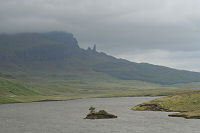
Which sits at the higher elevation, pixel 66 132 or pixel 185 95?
pixel 185 95

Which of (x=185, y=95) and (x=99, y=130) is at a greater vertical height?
(x=185, y=95)

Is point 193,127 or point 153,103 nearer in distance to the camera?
point 193,127

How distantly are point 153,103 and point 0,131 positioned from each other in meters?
102

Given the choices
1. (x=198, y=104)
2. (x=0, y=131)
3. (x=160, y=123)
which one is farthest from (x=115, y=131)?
(x=198, y=104)

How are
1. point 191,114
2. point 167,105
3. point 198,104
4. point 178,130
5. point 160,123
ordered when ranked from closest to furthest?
1. point 178,130
2. point 160,123
3. point 191,114
4. point 198,104
5. point 167,105

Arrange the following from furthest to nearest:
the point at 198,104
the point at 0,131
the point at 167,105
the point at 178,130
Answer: the point at 167,105, the point at 198,104, the point at 0,131, the point at 178,130

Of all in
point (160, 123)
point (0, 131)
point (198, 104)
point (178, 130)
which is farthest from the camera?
point (198, 104)

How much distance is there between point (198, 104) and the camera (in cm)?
16088

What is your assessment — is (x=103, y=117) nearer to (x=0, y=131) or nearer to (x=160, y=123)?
(x=160, y=123)

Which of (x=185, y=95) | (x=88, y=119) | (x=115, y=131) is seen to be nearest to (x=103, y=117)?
(x=88, y=119)

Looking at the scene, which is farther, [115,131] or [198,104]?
[198,104]

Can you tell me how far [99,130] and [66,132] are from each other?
10.9m

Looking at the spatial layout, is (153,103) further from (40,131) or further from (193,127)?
(40,131)

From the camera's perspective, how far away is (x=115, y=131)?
10162cm
